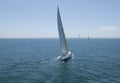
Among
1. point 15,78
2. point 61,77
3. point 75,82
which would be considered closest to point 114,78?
point 75,82

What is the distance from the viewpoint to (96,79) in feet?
105

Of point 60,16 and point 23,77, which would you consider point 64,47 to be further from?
point 23,77

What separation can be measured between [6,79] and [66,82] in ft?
44.0

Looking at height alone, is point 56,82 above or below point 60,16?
below

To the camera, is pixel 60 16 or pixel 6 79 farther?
pixel 60 16

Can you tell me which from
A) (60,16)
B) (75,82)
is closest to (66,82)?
(75,82)

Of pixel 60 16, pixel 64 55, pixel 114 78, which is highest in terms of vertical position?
pixel 60 16

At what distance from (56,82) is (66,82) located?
2.20 metres

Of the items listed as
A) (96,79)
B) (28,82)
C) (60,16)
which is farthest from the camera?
(60,16)

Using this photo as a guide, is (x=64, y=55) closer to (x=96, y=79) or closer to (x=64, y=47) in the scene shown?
(x=64, y=47)

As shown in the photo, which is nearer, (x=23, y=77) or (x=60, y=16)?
(x=23, y=77)

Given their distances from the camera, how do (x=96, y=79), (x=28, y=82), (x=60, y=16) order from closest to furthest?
(x=28, y=82)
(x=96, y=79)
(x=60, y=16)

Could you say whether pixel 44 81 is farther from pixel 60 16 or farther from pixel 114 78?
pixel 60 16

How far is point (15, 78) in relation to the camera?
105 ft
